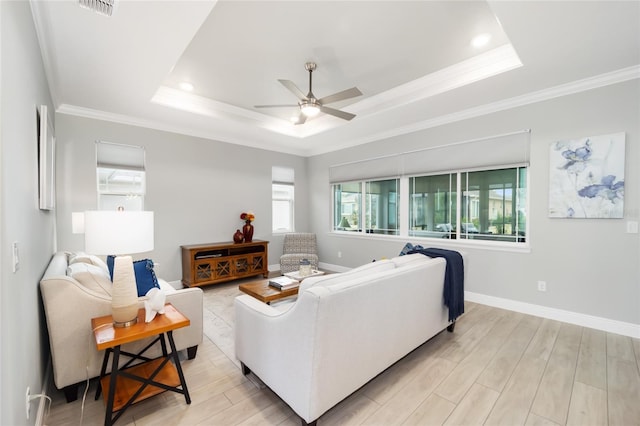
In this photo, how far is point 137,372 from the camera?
6.42 ft

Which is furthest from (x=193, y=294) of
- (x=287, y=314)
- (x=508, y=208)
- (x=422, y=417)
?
(x=508, y=208)

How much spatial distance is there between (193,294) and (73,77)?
255cm

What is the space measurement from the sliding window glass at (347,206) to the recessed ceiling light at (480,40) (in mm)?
3047

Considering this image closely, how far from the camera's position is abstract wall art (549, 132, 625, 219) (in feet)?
9.16

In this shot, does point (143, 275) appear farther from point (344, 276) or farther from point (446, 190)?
point (446, 190)

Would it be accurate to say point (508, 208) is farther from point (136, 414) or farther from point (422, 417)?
point (136, 414)

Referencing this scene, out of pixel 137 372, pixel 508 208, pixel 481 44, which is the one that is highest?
pixel 481 44

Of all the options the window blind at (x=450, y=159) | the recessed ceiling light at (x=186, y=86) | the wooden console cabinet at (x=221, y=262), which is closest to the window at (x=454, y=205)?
the window blind at (x=450, y=159)

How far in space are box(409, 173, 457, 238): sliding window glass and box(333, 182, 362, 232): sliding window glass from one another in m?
1.15

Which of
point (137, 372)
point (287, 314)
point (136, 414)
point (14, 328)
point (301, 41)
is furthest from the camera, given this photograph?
point (301, 41)

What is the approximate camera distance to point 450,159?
4.02 metres

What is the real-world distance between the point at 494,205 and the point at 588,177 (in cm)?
97

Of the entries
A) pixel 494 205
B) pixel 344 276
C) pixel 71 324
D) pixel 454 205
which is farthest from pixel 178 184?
pixel 494 205

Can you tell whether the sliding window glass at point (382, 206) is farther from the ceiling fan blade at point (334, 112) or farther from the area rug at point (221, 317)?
the area rug at point (221, 317)
